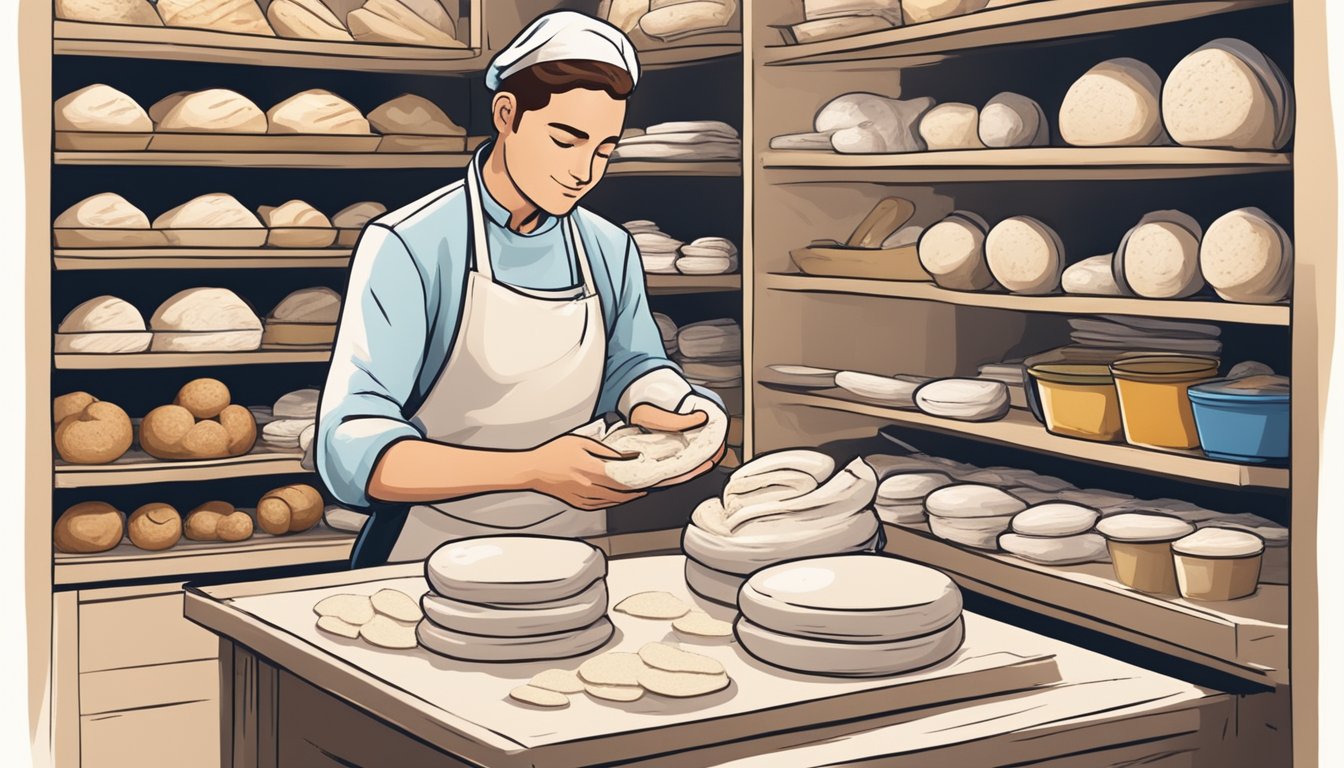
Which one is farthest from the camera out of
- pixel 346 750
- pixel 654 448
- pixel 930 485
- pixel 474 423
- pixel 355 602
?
pixel 930 485

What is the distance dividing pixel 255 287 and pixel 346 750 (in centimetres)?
217

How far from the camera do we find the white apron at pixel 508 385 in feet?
8.80

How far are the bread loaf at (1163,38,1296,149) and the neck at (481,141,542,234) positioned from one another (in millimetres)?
1145

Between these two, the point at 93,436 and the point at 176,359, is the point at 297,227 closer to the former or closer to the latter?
the point at 176,359

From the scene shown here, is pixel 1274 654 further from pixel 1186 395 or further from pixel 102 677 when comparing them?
pixel 102 677

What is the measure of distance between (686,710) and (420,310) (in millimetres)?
1167

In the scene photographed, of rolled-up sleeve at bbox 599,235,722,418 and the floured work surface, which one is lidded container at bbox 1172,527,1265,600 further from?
rolled-up sleeve at bbox 599,235,722,418

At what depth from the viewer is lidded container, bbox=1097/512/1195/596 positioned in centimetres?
235

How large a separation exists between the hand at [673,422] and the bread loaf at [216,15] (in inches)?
61.5

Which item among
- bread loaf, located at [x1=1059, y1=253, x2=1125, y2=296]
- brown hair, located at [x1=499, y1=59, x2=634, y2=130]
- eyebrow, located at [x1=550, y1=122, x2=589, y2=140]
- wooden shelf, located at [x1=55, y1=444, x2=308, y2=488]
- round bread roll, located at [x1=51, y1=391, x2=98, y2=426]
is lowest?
wooden shelf, located at [x1=55, y1=444, x2=308, y2=488]

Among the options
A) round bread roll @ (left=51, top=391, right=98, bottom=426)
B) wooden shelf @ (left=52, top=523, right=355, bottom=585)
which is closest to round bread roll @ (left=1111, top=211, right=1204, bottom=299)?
wooden shelf @ (left=52, top=523, right=355, bottom=585)

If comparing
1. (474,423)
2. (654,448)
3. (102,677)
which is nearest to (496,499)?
(474,423)

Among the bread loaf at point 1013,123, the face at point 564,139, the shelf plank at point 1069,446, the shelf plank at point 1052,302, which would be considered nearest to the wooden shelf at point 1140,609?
the shelf plank at point 1069,446

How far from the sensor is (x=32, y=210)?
124 inches
